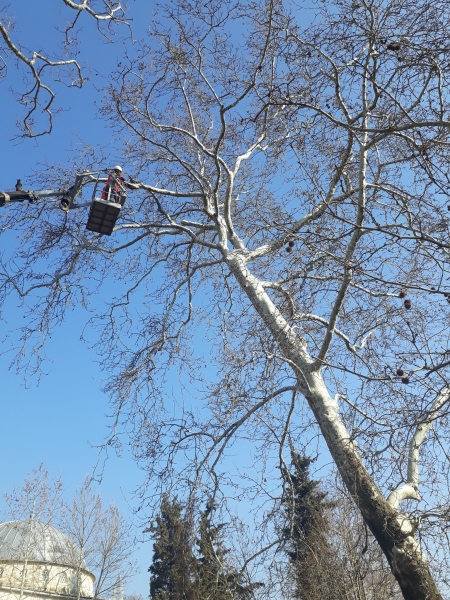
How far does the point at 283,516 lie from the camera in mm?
7156

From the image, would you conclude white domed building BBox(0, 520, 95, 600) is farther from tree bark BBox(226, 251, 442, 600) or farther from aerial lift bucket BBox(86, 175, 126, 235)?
tree bark BBox(226, 251, 442, 600)

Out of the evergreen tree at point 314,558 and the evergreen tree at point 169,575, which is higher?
the evergreen tree at point 169,575

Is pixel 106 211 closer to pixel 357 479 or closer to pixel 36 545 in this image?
pixel 357 479

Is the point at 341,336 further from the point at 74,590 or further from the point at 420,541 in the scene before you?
the point at 74,590

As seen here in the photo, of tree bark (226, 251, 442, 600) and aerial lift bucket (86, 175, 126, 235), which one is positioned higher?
aerial lift bucket (86, 175, 126, 235)

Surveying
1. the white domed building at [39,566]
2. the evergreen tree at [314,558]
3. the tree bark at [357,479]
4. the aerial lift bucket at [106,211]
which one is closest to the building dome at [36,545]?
the white domed building at [39,566]

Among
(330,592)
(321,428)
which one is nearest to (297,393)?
(321,428)

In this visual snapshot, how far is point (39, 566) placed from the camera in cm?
2692

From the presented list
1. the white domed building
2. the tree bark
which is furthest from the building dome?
the tree bark

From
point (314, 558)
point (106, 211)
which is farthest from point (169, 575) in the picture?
point (106, 211)

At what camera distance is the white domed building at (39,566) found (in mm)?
26375

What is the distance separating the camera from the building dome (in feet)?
85.5

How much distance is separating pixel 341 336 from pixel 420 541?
257 cm

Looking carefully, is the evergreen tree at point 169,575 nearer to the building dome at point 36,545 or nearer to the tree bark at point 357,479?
the building dome at point 36,545
